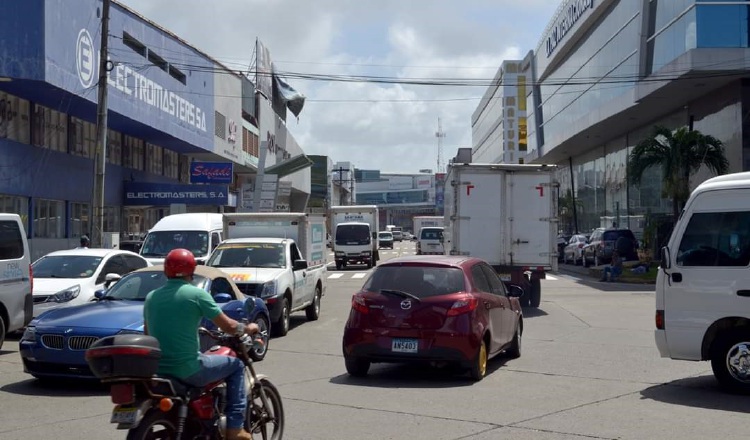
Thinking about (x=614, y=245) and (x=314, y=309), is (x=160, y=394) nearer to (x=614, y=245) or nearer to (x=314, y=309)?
(x=314, y=309)

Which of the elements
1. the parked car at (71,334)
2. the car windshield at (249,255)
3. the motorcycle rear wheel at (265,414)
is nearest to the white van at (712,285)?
the parked car at (71,334)

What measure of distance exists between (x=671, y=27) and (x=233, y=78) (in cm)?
2530

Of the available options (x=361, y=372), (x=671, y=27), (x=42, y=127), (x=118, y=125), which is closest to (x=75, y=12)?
(x=42, y=127)

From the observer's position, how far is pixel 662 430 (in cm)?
845

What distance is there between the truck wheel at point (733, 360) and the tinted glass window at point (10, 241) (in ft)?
33.3

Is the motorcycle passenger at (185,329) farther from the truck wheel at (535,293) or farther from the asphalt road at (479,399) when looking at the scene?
the truck wheel at (535,293)

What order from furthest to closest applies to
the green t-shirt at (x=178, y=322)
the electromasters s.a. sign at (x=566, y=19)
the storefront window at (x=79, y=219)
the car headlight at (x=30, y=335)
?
the electromasters s.a. sign at (x=566, y=19) < the storefront window at (x=79, y=219) < the car headlight at (x=30, y=335) < the green t-shirt at (x=178, y=322)

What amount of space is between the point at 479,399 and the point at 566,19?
51.5 metres

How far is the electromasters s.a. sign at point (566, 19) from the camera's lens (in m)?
52.6

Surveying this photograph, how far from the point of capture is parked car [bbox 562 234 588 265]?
43.2 meters

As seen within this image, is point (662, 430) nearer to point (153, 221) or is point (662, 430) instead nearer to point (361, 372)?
point (361, 372)

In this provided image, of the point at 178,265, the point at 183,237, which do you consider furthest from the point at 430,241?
the point at 178,265

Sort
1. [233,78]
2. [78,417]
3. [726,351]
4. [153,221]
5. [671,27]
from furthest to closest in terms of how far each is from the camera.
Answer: [233,78] → [153,221] → [671,27] → [726,351] → [78,417]

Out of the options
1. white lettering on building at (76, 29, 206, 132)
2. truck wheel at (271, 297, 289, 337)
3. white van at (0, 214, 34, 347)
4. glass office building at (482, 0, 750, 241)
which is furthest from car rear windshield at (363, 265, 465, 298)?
glass office building at (482, 0, 750, 241)
